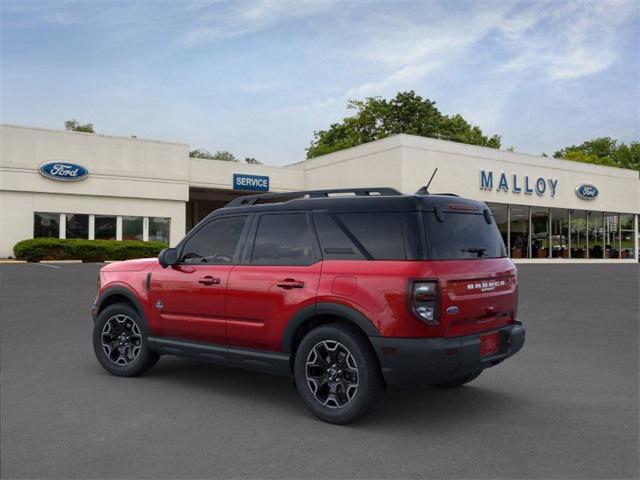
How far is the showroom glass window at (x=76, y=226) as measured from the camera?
1309 inches

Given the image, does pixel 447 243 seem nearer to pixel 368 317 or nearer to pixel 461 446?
pixel 368 317

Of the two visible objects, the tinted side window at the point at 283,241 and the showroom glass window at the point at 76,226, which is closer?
the tinted side window at the point at 283,241

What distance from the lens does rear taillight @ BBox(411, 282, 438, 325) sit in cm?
430

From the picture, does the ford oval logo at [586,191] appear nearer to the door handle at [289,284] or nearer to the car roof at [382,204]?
the car roof at [382,204]

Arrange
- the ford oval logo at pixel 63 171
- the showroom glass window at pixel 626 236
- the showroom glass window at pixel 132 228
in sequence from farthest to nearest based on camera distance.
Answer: the showroom glass window at pixel 626 236, the showroom glass window at pixel 132 228, the ford oval logo at pixel 63 171

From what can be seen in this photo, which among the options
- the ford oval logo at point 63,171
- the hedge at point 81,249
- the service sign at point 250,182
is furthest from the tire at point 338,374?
the service sign at point 250,182

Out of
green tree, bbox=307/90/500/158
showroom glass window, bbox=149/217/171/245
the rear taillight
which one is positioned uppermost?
green tree, bbox=307/90/500/158

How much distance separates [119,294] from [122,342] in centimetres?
Result: 52

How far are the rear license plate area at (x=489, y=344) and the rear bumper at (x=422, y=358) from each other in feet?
0.43

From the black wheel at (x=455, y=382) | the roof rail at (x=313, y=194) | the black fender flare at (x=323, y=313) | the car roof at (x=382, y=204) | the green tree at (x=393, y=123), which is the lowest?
the black wheel at (x=455, y=382)

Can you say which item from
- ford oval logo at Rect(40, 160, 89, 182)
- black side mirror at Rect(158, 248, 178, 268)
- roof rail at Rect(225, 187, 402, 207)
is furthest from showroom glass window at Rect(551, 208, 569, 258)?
black side mirror at Rect(158, 248, 178, 268)

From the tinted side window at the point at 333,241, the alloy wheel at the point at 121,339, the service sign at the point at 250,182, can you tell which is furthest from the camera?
the service sign at the point at 250,182

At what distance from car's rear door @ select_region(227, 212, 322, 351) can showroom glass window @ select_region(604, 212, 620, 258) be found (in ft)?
159

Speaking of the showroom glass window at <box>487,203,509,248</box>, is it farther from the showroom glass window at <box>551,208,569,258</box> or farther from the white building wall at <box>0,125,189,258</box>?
the white building wall at <box>0,125,189,258</box>
